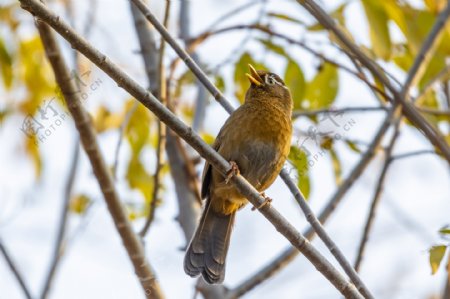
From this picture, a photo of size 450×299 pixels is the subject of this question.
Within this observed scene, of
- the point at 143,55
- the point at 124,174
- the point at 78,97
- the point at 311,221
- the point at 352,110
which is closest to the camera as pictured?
the point at 311,221

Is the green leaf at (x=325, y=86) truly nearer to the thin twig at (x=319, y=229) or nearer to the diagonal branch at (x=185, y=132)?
the thin twig at (x=319, y=229)

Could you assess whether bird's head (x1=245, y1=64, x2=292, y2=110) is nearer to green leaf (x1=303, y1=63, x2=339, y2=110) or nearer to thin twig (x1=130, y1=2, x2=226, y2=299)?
green leaf (x1=303, y1=63, x2=339, y2=110)

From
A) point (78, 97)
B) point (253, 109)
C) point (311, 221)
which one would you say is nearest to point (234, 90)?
point (253, 109)

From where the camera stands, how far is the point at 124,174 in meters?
5.80

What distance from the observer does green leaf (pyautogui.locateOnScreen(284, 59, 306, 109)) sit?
494 cm

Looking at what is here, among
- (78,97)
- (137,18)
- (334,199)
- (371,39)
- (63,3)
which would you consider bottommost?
(334,199)

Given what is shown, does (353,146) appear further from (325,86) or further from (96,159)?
(96,159)

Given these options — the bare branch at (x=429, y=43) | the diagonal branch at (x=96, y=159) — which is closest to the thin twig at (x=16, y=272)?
the diagonal branch at (x=96, y=159)

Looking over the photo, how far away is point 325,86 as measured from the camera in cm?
521

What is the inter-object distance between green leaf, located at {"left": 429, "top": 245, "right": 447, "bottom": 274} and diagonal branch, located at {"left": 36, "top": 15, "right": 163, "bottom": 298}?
156cm

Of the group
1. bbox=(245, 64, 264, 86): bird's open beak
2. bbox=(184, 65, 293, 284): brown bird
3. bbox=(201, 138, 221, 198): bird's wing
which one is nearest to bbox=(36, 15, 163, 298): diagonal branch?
bbox=(184, 65, 293, 284): brown bird

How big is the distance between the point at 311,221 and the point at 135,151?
2264 millimetres

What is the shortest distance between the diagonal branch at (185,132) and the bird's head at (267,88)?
1590 millimetres

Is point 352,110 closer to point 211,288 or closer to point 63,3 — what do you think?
point 211,288
